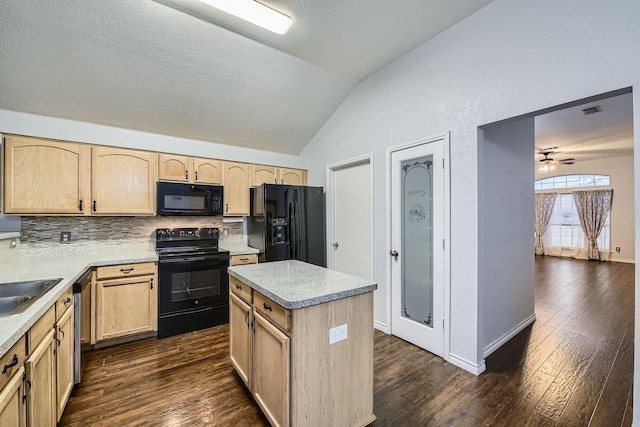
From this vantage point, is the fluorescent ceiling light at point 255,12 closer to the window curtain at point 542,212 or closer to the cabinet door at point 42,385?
the cabinet door at point 42,385

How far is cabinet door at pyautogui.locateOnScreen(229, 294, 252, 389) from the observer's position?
76.4 inches

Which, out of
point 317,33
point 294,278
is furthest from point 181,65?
point 294,278

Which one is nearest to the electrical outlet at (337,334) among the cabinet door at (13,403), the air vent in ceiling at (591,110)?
the cabinet door at (13,403)

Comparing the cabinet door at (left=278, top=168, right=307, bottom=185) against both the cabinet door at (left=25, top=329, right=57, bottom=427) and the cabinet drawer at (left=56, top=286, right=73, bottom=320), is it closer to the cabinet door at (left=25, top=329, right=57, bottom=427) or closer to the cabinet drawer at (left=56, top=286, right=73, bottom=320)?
the cabinet drawer at (left=56, top=286, right=73, bottom=320)

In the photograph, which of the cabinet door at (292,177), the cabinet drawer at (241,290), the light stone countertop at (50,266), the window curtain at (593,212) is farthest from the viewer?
the window curtain at (593,212)

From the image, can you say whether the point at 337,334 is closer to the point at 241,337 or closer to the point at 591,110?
the point at 241,337

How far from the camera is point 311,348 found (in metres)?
1.48

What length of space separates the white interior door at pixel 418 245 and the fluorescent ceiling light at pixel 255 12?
5.43 ft

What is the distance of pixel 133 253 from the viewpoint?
3.26 metres

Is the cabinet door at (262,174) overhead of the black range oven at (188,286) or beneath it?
overhead

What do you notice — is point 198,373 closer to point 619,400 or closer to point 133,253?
point 133,253

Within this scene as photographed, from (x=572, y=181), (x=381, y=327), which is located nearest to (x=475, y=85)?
(x=381, y=327)

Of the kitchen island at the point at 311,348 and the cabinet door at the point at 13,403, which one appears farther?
the kitchen island at the point at 311,348

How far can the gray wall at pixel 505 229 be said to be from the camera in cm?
250
